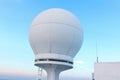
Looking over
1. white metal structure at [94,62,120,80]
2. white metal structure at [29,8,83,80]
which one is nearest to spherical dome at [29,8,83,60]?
white metal structure at [29,8,83,80]

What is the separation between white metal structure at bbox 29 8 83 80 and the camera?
71.5 feet

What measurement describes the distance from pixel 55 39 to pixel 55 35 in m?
0.50

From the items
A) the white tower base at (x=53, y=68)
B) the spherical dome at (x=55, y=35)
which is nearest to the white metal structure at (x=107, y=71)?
the spherical dome at (x=55, y=35)

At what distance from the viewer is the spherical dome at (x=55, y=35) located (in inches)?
856

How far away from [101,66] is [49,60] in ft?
22.6

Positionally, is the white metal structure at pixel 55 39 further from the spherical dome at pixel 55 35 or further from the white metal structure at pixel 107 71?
the white metal structure at pixel 107 71

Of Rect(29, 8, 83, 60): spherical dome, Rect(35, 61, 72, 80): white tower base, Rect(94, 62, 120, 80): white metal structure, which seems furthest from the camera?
Rect(35, 61, 72, 80): white tower base

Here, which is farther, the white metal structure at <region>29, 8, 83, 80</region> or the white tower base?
the white tower base

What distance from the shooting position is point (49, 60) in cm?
2247

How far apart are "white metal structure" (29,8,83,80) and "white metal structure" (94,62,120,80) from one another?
509 centimetres

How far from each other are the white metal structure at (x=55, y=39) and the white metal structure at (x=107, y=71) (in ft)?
16.7

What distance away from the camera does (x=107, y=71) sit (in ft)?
61.4

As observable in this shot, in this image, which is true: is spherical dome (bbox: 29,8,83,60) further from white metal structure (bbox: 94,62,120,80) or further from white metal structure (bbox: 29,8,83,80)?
white metal structure (bbox: 94,62,120,80)

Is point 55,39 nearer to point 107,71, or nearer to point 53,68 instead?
point 53,68
